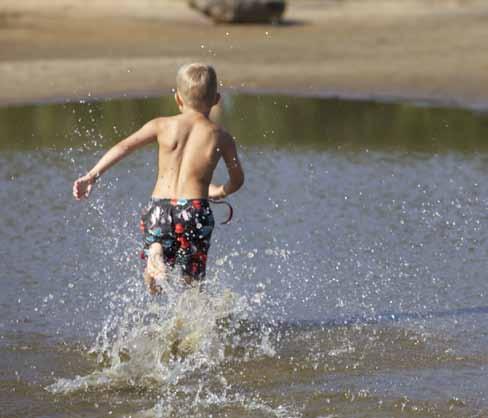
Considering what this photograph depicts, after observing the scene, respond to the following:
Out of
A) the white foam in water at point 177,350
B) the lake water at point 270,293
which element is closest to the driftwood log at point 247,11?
the lake water at point 270,293

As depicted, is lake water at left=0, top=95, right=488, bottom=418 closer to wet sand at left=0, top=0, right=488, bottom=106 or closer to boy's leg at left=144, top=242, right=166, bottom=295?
boy's leg at left=144, top=242, right=166, bottom=295

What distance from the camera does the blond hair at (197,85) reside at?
530 centimetres

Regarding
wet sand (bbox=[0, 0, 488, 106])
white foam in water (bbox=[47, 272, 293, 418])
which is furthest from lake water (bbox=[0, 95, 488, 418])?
wet sand (bbox=[0, 0, 488, 106])

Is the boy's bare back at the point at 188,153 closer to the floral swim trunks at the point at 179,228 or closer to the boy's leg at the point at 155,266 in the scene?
the floral swim trunks at the point at 179,228

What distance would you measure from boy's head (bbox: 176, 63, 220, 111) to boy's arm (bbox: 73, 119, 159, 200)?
187mm

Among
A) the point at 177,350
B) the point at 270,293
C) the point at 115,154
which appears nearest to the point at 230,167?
the point at 115,154

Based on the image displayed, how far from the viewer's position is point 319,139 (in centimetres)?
1137

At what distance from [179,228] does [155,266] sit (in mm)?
200

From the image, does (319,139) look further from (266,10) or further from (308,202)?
(266,10)

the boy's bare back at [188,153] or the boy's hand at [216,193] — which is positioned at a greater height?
the boy's bare back at [188,153]

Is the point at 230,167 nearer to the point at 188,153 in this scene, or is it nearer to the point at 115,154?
the point at 188,153

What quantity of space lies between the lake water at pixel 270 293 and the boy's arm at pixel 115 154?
1.94 feet

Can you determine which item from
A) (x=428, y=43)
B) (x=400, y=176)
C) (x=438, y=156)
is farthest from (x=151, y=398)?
(x=428, y=43)

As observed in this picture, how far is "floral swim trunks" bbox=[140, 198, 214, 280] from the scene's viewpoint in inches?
213
